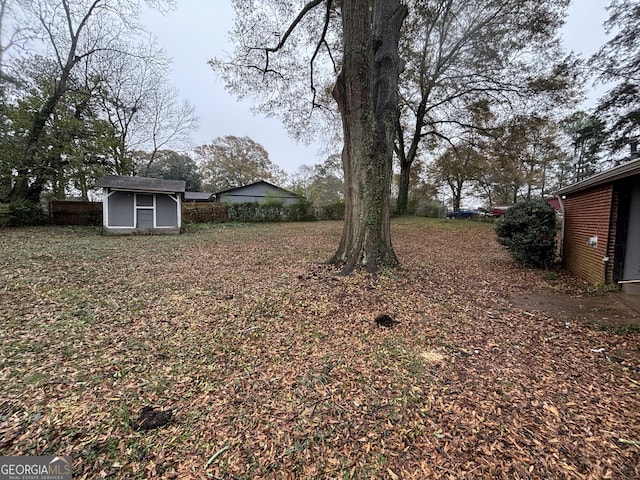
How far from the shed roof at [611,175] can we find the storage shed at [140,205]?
1357cm

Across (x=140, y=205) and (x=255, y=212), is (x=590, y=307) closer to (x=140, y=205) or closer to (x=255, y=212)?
(x=140, y=205)

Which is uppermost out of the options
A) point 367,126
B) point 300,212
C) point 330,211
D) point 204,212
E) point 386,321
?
point 367,126

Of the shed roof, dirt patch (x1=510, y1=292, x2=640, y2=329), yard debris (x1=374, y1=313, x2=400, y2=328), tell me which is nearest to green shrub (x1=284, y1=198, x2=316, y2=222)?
the shed roof

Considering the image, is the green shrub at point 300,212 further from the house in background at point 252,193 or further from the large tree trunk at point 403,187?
the large tree trunk at point 403,187

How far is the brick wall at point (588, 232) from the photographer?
185 inches

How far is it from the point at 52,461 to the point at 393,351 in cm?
257

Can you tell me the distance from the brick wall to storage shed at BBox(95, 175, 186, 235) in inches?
Result: 543

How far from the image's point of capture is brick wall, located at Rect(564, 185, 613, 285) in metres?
4.71

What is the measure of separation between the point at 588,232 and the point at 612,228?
881 millimetres

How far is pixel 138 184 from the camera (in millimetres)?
11492

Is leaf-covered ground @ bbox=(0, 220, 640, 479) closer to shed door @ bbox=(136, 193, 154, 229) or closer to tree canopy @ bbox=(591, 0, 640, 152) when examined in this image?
shed door @ bbox=(136, 193, 154, 229)

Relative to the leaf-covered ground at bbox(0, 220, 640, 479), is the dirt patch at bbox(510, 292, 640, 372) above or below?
above

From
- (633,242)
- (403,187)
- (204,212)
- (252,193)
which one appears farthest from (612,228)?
(252,193)

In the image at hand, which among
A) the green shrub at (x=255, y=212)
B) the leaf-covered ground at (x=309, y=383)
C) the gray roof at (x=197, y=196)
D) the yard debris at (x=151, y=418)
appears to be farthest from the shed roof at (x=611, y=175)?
the gray roof at (x=197, y=196)
